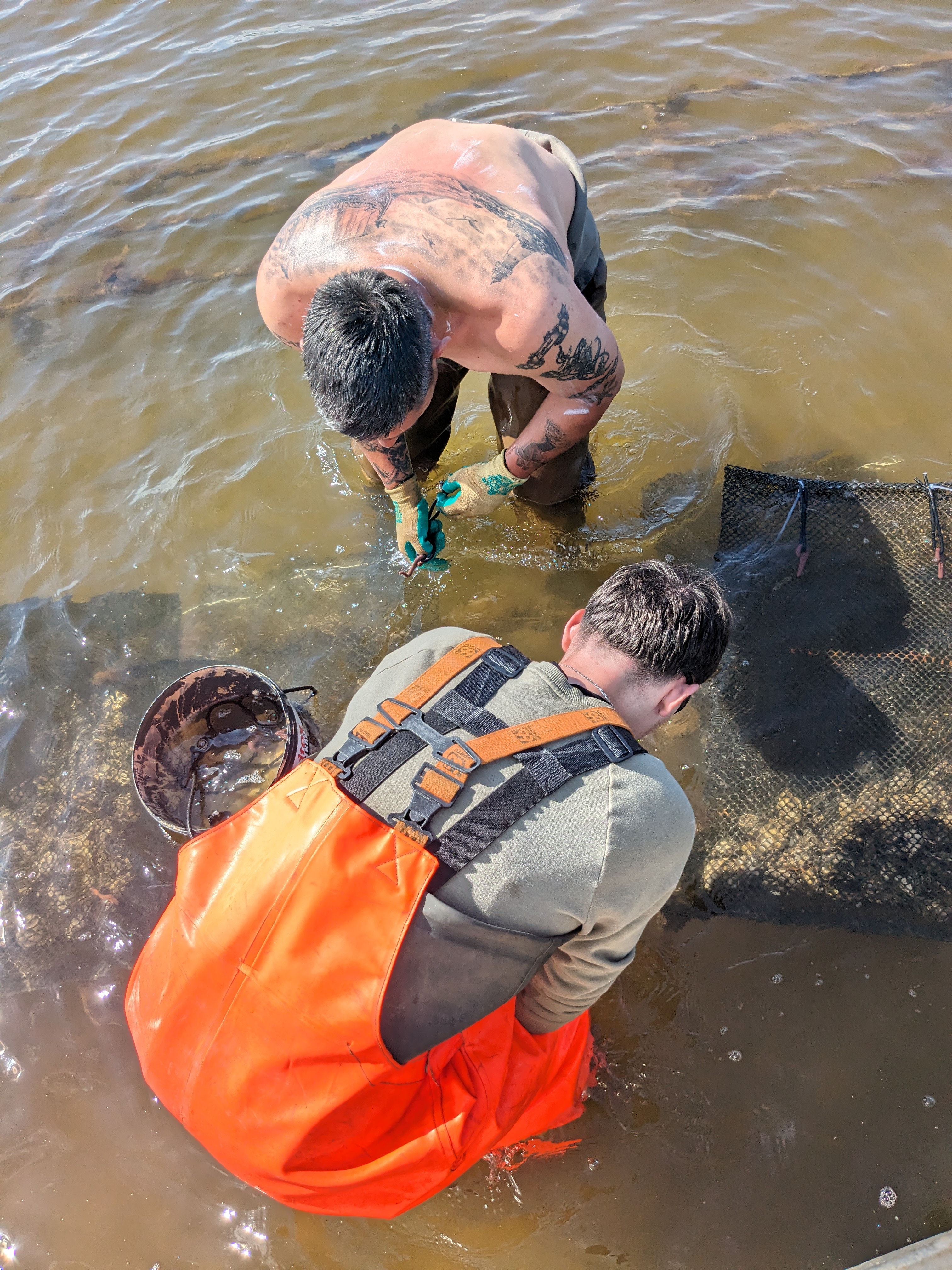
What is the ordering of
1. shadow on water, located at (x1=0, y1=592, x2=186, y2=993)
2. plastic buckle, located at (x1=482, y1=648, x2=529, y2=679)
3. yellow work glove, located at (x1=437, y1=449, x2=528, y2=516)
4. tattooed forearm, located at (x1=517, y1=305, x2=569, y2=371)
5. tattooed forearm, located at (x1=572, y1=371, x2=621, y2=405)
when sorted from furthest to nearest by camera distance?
yellow work glove, located at (x1=437, y1=449, x2=528, y2=516) < tattooed forearm, located at (x1=572, y1=371, x2=621, y2=405) < shadow on water, located at (x1=0, y1=592, x2=186, y2=993) < tattooed forearm, located at (x1=517, y1=305, x2=569, y2=371) < plastic buckle, located at (x1=482, y1=648, x2=529, y2=679)

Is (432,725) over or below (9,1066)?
over

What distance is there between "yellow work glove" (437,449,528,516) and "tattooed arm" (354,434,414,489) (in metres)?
0.21

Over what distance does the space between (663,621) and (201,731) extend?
1955 millimetres

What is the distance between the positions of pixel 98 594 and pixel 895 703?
12.2 feet

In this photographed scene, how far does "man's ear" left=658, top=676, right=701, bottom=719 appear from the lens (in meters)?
2.09

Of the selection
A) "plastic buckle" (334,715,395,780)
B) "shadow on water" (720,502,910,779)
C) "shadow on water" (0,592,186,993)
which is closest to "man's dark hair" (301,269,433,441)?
"plastic buckle" (334,715,395,780)

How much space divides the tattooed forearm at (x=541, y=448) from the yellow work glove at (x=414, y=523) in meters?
0.47

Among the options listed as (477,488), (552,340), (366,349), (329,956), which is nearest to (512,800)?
(329,956)

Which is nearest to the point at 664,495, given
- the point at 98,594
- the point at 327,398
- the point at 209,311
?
the point at 327,398

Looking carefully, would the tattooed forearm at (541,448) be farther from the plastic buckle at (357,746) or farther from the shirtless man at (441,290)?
the plastic buckle at (357,746)

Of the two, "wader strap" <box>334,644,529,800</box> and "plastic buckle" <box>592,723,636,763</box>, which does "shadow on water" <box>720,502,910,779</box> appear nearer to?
"plastic buckle" <box>592,723,636,763</box>

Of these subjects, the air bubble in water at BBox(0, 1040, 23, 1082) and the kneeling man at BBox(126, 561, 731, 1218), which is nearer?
the kneeling man at BBox(126, 561, 731, 1218)

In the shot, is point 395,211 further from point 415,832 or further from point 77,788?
point 77,788

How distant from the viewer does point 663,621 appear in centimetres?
199
